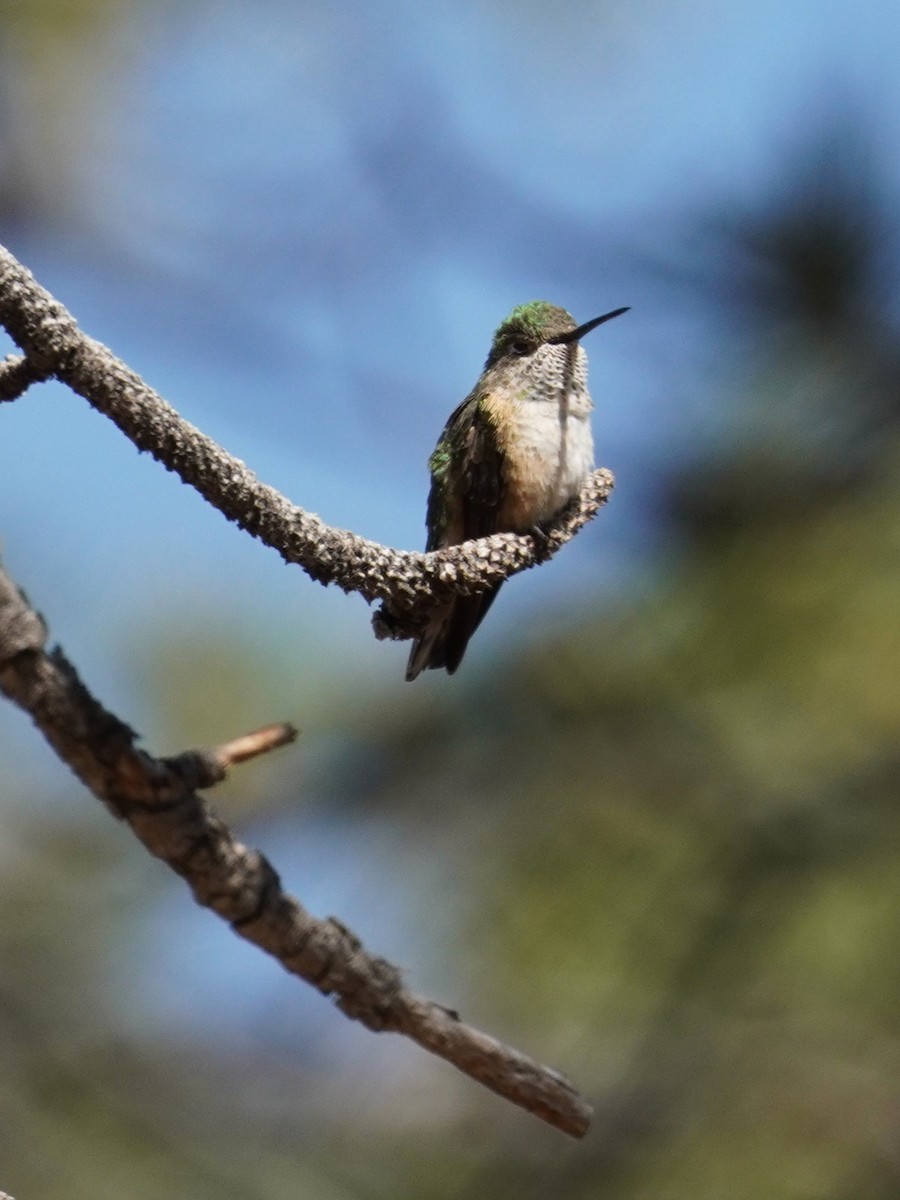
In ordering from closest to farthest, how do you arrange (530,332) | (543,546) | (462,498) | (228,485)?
1. (228,485)
2. (543,546)
3. (462,498)
4. (530,332)

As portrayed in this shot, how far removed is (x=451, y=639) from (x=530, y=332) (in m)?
1.04

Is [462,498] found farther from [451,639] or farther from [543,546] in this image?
[543,546]

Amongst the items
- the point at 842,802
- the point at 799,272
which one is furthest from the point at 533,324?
the point at 842,802

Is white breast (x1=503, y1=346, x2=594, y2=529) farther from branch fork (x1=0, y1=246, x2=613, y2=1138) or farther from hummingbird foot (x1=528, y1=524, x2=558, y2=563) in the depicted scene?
branch fork (x1=0, y1=246, x2=613, y2=1138)

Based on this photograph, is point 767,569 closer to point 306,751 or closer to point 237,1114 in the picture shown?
point 306,751

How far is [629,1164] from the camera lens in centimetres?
442

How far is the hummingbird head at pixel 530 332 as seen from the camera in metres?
3.46

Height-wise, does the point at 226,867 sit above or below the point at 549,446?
below

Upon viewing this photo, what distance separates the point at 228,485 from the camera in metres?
1.48

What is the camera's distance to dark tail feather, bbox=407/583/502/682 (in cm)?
272

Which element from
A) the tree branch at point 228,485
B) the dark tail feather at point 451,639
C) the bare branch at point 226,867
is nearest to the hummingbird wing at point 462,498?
the dark tail feather at point 451,639

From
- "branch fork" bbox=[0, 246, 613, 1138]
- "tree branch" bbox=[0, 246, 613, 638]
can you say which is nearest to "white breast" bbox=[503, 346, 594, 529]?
"tree branch" bbox=[0, 246, 613, 638]

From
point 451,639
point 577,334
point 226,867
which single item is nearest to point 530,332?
point 577,334

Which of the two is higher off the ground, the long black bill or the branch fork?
the long black bill
